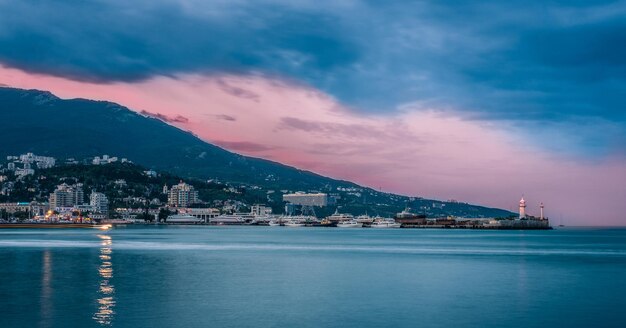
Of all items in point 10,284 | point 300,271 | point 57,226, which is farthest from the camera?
point 57,226

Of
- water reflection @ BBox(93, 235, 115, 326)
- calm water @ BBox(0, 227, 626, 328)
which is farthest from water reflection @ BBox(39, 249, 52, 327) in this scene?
water reflection @ BBox(93, 235, 115, 326)

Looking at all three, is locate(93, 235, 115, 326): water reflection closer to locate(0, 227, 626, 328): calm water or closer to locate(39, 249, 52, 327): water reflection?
locate(0, 227, 626, 328): calm water

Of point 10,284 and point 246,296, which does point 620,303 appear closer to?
point 246,296

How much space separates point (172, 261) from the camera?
50250 millimetres

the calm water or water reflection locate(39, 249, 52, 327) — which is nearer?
water reflection locate(39, 249, 52, 327)

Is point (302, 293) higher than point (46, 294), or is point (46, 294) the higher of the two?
point (46, 294)

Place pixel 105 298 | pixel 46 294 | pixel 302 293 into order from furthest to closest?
pixel 302 293 < pixel 46 294 < pixel 105 298

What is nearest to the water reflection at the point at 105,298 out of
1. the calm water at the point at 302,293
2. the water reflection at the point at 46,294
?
the calm water at the point at 302,293

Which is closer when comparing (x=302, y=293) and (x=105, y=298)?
(x=105, y=298)

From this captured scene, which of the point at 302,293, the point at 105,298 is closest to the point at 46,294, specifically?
the point at 105,298

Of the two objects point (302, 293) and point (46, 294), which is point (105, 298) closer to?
point (46, 294)

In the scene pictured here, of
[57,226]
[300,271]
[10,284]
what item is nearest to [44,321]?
[10,284]

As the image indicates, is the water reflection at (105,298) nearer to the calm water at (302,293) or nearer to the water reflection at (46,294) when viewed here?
the calm water at (302,293)

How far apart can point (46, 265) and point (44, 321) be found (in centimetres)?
2312
